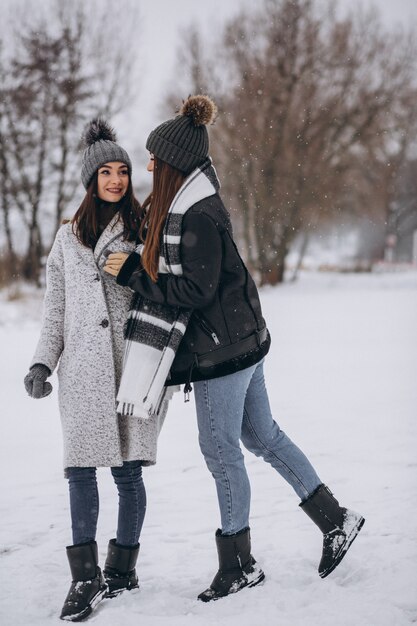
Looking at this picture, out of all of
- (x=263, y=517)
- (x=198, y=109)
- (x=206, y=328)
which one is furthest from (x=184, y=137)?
(x=263, y=517)

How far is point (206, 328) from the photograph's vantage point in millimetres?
2514

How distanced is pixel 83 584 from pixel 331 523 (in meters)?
0.98

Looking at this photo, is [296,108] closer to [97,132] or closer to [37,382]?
[97,132]

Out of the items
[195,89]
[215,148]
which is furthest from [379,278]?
[195,89]

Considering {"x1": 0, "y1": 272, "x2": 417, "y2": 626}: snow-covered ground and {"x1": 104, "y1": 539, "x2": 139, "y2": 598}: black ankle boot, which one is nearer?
{"x1": 0, "y1": 272, "x2": 417, "y2": 626}: snow-covered ground

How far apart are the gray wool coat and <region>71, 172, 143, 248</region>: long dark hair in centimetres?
3

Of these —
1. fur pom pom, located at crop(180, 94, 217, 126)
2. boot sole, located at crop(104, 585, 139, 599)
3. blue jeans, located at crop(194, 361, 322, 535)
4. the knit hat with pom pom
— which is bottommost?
boot sole, located at crop(104, 585, 139, 599)

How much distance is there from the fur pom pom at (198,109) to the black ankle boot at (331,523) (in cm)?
150

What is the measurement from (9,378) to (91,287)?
5291 millimetres

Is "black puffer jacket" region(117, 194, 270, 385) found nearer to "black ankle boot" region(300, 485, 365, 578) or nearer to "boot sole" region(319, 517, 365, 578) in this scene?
"black ankle boot" region(300, 485, 365, 578)

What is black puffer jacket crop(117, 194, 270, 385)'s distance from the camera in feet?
7.93

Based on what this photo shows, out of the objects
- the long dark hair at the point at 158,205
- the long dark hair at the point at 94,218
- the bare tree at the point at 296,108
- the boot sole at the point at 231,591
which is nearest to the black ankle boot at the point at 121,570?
the boot sole at the point at 231,591

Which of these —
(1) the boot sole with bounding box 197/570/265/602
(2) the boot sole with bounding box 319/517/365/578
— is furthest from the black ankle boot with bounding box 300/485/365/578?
(1) the boot sole with bounding box 197/570/265/602

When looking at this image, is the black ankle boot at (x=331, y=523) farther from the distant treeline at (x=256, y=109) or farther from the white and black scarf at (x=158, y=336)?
the distant treeline at (x=256, y=109)
